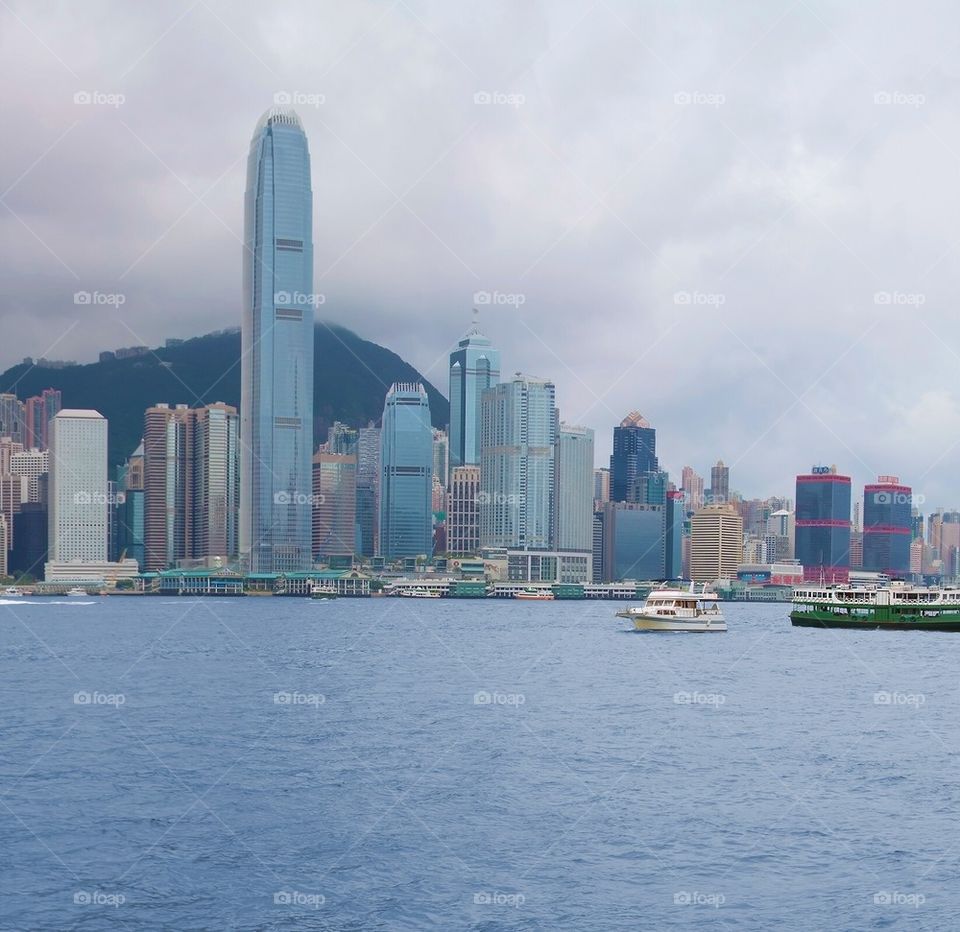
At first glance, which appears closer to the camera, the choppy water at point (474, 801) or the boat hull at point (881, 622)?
the choppy water at point (474, 801)

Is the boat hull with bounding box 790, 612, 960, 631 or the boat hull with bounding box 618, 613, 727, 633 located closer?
the boat hull with bounding box 618, 613, 727, 633

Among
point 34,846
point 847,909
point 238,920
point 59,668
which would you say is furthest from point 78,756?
point 59,668

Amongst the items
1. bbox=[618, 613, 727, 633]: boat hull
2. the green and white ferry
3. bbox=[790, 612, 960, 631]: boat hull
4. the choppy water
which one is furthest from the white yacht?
the choppy water

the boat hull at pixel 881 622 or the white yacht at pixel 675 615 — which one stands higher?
the white yacht at pixel 675 615

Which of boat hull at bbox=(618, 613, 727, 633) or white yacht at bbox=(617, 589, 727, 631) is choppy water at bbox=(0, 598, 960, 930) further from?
white yacht at bbox=(617, 589, 727, 631)

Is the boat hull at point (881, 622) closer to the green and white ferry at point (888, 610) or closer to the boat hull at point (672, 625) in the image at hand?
the green and white ferry at point (888, 610)

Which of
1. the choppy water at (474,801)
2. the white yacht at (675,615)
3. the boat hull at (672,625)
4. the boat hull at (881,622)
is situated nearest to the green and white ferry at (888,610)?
the boat hull at (881,622)

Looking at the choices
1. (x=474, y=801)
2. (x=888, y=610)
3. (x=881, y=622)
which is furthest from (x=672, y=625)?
(x=474, y=801)

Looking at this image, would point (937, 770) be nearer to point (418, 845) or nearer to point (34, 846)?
point (418, 845)
